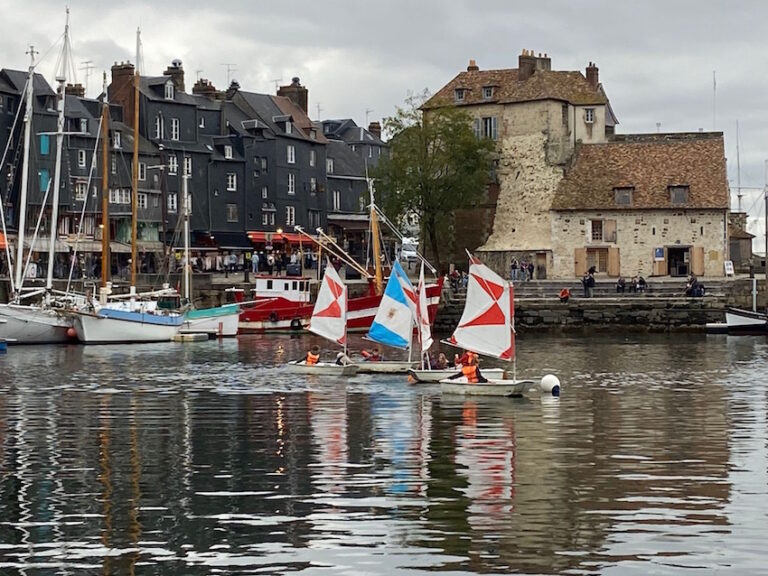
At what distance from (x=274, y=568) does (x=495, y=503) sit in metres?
5.88

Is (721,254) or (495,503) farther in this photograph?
(721,254)

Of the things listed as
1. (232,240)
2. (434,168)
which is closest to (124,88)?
(232,240)

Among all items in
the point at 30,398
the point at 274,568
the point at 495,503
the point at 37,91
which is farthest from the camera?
the point at 37,91

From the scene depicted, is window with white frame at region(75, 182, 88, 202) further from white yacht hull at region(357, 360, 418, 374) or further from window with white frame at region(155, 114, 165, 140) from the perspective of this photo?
white yacht hull at region(357, 360, 418, 374)

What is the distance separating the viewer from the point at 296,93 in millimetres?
136500

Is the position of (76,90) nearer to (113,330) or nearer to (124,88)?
(124,88)

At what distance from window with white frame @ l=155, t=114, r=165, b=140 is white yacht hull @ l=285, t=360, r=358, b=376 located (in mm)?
61947

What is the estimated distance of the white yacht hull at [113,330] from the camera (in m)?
81.1

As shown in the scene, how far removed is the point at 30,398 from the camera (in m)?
48.0

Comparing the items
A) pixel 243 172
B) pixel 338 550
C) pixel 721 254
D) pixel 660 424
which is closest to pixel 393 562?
pixel 338 550

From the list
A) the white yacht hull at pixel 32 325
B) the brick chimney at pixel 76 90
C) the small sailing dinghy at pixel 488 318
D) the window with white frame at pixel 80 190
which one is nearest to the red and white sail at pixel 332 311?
the small sailing dinghy at pixel 488 318

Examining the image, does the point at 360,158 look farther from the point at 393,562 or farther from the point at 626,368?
the point at 393,562

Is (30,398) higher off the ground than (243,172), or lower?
lower

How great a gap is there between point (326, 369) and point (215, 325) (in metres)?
31.6
